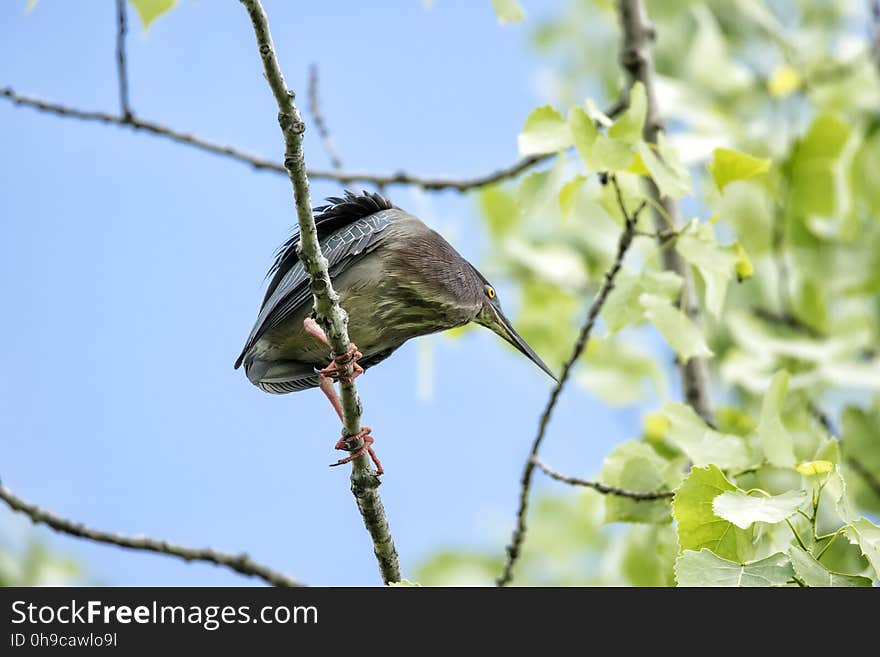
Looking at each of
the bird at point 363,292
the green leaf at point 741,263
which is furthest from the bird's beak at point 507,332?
the green leaf at point 741,263

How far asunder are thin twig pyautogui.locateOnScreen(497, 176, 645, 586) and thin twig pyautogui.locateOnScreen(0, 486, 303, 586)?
76 centimetres

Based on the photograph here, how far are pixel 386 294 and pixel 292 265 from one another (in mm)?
386

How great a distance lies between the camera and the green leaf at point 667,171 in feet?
8.97

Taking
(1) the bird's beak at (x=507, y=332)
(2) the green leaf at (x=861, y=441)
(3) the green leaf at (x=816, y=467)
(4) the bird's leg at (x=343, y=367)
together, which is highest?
(1) the bird's beak at (x=507, y=332)

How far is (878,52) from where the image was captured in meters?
5.08

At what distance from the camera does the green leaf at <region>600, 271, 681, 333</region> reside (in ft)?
10.1

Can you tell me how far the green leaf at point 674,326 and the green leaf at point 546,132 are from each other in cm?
52

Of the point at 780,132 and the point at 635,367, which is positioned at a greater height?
the point at 780,132

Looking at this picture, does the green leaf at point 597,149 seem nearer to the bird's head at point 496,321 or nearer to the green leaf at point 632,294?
the green leaf at point 632,294

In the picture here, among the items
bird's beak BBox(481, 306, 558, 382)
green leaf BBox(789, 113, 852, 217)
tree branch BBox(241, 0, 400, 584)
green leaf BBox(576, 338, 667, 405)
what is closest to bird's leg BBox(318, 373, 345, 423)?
tree branch BBox(241, 0, 400, 584)

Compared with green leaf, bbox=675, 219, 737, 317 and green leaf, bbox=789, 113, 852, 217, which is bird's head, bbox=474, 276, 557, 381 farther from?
green leaf, bbox=789, 113, 852, 217

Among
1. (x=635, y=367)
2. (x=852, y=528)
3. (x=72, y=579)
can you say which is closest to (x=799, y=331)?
(x=635, y=367)
